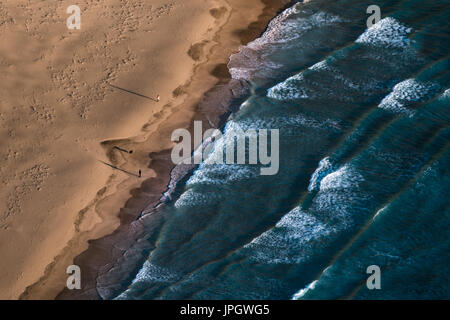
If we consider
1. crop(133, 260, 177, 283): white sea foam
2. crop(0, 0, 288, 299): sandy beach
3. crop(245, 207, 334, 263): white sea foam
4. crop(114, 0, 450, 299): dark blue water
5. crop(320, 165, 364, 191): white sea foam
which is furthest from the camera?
crop(320, 165, 364, 191): white sea foam

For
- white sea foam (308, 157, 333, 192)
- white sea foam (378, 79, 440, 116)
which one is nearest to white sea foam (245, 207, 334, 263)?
white sea foam (308, 157, 333, 192)

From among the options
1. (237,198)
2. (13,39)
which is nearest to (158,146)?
(237,198)

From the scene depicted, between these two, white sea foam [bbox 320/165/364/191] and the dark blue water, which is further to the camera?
white sea foam [bbox 320/165/364/191]

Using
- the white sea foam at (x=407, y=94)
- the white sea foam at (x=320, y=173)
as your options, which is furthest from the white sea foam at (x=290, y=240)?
the white sea foam at (x=407, y=94)

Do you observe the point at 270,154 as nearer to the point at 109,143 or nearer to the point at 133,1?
the point at 109,143

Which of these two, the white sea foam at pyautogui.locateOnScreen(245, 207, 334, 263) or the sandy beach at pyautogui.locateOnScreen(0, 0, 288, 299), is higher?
the sandy beach at pyautogui.locateOnScreen(0, 0, 288, 299)

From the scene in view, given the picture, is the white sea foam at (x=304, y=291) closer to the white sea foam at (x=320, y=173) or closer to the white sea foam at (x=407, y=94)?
the white sea foam at (x=320, y=173)

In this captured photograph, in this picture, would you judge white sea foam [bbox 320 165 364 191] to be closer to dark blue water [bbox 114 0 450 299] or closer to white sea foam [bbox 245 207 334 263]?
dark blue water [bbox 114 0 450 299]
